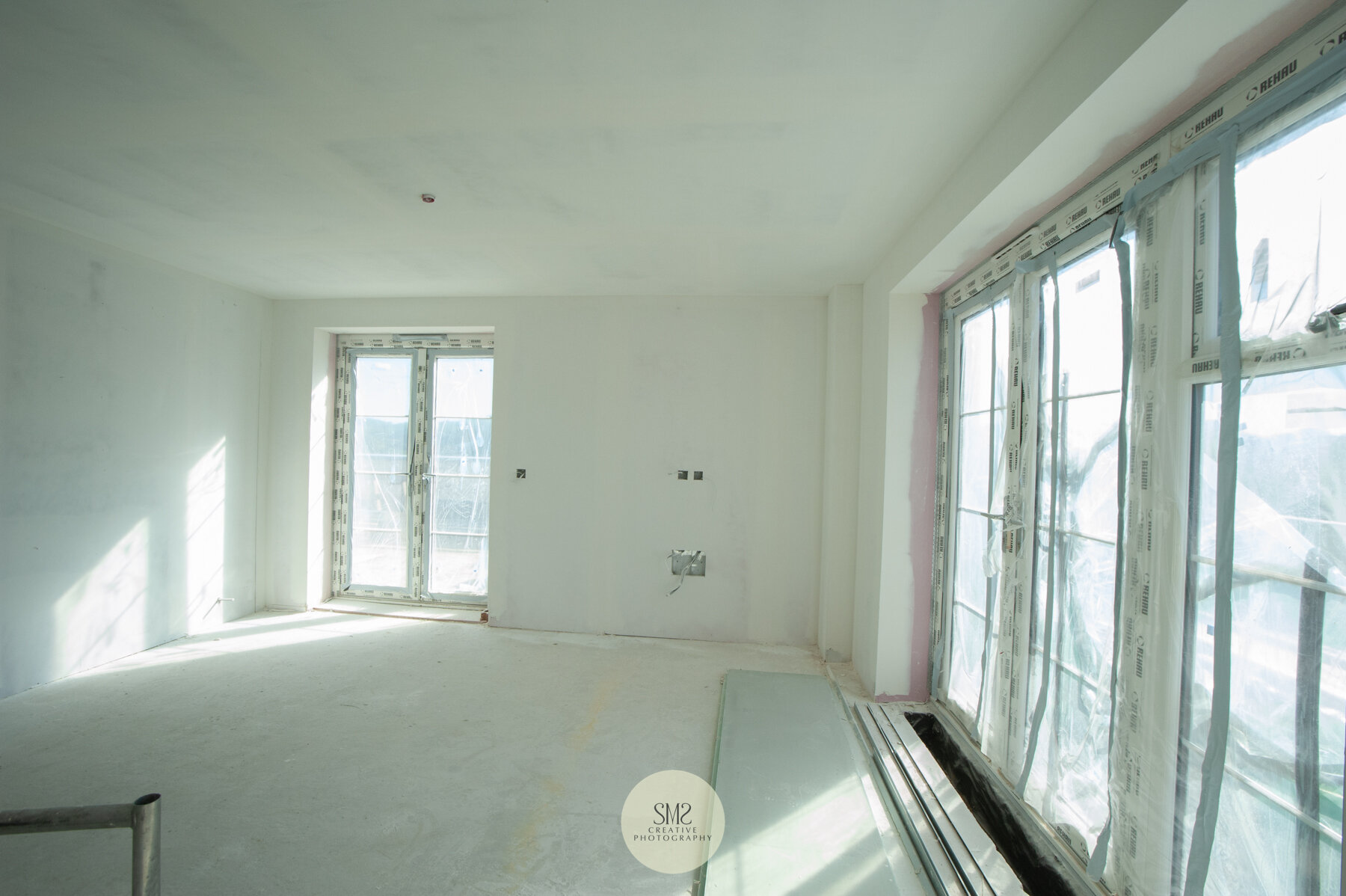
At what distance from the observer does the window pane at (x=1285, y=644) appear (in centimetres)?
112

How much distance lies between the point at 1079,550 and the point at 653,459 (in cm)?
279

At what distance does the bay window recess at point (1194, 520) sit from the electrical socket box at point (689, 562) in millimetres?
2202

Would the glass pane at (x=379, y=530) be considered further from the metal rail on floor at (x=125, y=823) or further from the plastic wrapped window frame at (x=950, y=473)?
the metal rail on floor at (x=125, y=823)

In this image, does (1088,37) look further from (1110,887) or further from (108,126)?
(108,126)

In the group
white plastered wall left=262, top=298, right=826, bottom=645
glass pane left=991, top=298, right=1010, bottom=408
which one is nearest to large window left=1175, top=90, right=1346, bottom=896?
glass pane left=991, top=298, right=1010, bottom=408

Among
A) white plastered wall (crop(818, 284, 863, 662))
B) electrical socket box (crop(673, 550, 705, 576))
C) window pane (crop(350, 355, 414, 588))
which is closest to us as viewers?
white plastered wall (crop(818, 284, 863, 662))

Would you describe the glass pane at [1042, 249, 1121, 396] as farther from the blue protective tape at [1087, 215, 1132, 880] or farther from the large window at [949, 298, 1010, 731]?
the large window at [949, 298, 1010, 731]

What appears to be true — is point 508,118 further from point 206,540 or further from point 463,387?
point 206,540

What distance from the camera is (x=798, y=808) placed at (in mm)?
2191

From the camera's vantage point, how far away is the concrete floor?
6.28 ft

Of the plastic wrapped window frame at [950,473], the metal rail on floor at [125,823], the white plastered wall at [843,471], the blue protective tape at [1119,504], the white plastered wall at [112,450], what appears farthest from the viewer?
the white plastered wall at [843,471]

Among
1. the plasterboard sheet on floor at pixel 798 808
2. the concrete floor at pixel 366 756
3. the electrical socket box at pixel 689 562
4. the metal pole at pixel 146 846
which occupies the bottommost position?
the concrete floor at pixel 366 756

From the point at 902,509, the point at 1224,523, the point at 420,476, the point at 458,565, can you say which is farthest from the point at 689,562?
the point at 1224,523

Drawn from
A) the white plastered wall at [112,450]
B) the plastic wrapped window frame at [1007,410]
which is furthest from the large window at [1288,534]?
the white plastered wall at [112,450]
